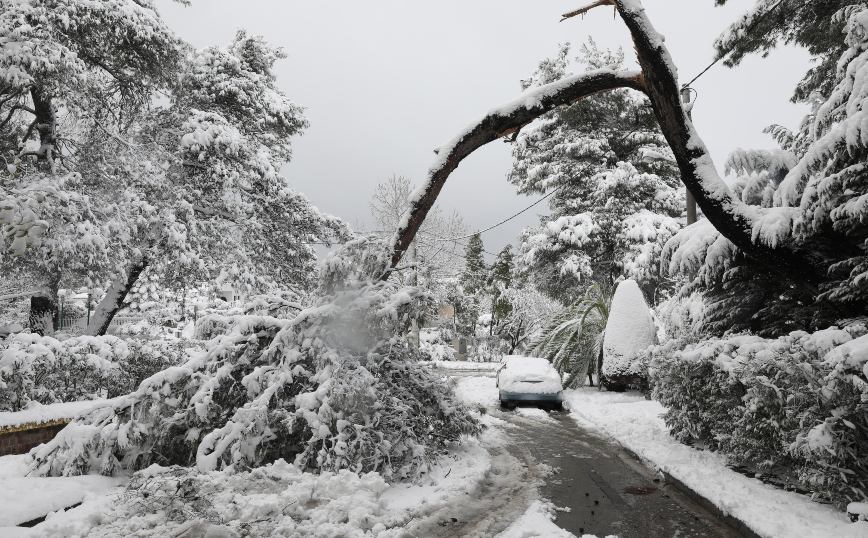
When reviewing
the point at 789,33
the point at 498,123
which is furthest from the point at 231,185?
the point at 789,33

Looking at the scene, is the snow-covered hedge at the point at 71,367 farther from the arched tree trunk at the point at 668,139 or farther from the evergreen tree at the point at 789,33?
the evergreen tree at the point at 789,33

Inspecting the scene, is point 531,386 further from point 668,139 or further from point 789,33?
point 789,33

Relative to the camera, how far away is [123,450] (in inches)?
230

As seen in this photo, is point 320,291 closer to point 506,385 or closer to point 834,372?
point 834,372

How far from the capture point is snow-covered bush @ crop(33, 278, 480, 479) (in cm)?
569

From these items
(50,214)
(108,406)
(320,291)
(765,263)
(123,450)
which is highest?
(50,214)

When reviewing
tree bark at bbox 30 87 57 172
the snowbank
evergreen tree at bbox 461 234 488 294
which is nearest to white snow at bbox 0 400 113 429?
tree bark at bbox 30 87 57 172

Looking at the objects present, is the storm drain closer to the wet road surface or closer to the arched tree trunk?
the wet road surface

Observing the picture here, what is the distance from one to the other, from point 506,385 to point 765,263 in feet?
24.9

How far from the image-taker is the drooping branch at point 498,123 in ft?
24.3

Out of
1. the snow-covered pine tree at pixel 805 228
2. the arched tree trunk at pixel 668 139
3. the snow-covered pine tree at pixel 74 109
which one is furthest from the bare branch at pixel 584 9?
the snow-covered pine tree at pixel 74 109

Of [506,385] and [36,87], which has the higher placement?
[36,87]

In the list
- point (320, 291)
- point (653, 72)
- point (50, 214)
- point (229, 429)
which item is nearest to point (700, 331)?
point (653, 72)

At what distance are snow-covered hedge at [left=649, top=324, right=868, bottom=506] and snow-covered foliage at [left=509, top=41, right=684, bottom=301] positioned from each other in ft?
51.4
